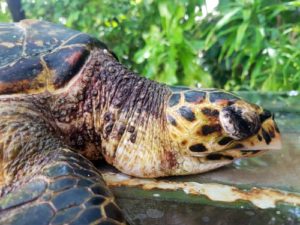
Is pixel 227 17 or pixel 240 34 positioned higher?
pixel 227 17

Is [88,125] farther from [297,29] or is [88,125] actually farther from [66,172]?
[297,29]

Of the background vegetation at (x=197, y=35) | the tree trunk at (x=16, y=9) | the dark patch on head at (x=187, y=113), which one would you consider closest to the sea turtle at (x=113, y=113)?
the dark patch on head at (x=187, y=113)

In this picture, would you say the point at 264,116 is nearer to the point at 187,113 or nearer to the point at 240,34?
the point at 187,113

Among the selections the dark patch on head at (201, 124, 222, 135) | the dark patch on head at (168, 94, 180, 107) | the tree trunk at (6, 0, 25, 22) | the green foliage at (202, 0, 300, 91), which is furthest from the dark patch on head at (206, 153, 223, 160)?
the tree trunk at (6, 0, 25, 22)

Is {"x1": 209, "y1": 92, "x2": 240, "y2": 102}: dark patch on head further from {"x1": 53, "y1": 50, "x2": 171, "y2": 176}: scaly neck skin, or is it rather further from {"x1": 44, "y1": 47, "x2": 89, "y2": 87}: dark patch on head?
{"x1": 44, "y1": 47, "x2": 89, "y2": 87}: dark patch on head

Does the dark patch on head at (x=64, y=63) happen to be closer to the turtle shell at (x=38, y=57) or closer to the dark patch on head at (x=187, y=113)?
the turtle shell at (x=38, y=57)

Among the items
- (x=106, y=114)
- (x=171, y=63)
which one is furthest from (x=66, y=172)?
(x=171, y=63)

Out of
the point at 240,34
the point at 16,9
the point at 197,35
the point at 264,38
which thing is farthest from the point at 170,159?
the point at 16,9
